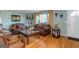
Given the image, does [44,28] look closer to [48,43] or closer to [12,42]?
[48,43]

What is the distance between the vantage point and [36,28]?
7.40ft

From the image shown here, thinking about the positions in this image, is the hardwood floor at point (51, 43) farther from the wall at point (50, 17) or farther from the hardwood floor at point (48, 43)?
the wall at point (50, 17)

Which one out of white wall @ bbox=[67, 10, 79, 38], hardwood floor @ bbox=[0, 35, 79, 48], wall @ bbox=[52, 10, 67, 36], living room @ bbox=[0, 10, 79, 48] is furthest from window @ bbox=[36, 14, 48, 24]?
white wall @ bbox=[67, 10, 79, 38]

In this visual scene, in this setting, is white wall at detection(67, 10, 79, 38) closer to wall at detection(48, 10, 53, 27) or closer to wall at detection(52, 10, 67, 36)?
wall at detection(52, 10, 67, 36)

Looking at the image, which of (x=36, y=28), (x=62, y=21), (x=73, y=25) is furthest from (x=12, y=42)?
(x=73, y=25)

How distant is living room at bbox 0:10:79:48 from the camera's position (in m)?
2.17

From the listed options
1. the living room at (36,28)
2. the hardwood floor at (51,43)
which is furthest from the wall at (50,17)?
the hardwood floor at (51,43)

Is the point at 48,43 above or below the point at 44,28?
below

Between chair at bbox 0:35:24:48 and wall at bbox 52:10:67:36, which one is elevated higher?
wall at bbox 52:10:67:36

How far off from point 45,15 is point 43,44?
0.56m

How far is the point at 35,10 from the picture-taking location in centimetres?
219
